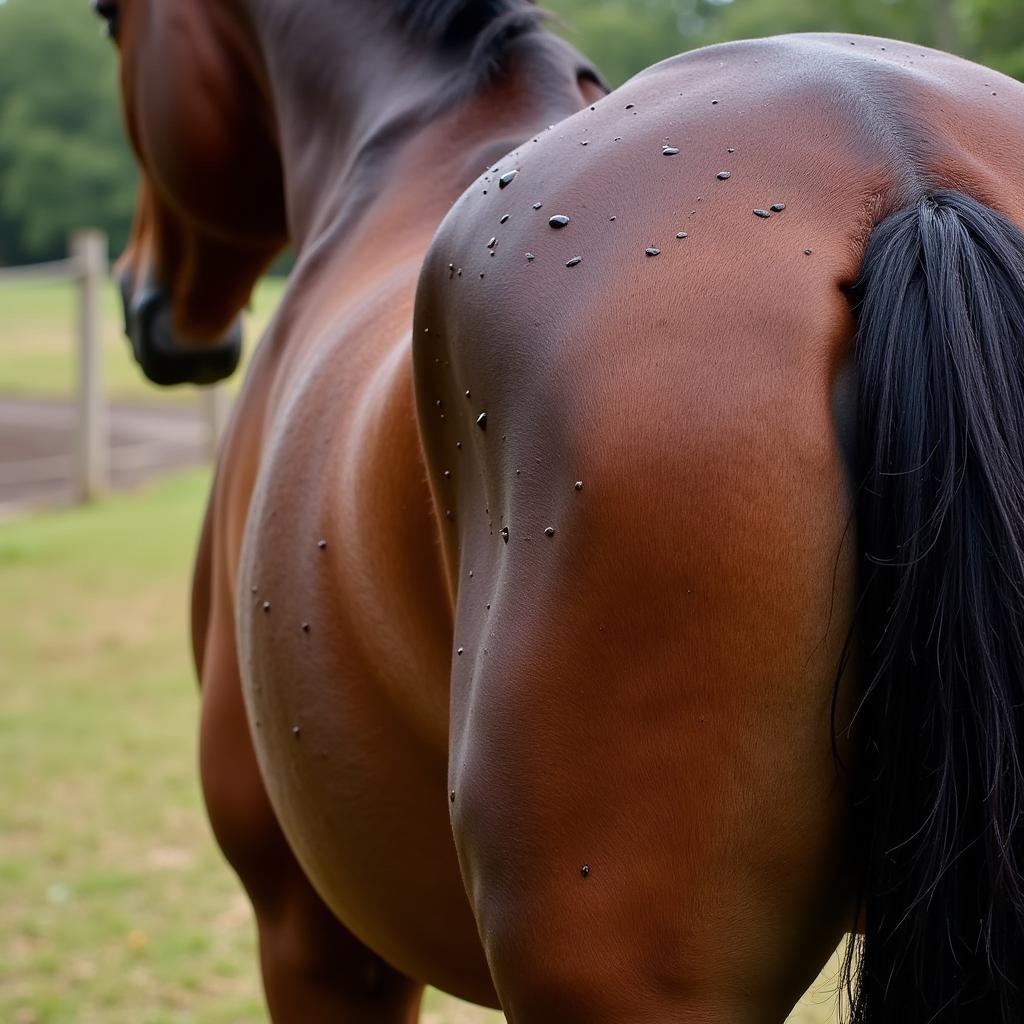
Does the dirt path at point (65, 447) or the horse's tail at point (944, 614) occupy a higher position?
the horse's tail at point (944, 614)

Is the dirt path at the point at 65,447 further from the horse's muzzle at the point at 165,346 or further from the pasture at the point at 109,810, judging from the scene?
the horse's muzzle at the point at 165,346

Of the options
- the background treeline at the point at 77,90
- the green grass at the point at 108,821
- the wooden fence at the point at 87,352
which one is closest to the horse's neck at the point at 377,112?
the green grass at the point at 108,821

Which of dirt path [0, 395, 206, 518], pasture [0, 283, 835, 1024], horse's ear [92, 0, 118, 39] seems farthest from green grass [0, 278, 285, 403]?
horse's ear [92, 0, 118, 39]

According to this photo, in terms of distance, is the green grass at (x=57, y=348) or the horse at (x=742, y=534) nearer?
the horse at (x=742, y=534)

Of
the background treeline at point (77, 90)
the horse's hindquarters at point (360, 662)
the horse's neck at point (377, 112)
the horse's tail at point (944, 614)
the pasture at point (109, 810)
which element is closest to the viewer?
the horse's tail at point (944, 614)

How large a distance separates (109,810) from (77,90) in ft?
143

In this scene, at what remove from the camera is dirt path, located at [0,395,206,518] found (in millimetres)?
10109

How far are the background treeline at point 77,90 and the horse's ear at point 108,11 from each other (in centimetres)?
1958

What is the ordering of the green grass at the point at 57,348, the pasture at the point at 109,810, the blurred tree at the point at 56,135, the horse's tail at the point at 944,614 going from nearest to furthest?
the horse's tail at the point at 944,614
the pasture at the point at 109,810
the green grass at the point at 57,348
the blurred tree at the point at 56,135

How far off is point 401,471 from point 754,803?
19.2 inches

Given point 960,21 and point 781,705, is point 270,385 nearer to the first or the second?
point 781,705

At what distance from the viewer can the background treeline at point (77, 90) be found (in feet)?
98.0

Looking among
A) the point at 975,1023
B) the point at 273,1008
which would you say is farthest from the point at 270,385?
the point at 975,1023

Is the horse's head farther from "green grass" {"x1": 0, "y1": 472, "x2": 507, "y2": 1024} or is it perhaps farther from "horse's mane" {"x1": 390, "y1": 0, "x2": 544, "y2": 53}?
"green grass" {"x1": 0, "y1": 472, "x2": 507, "y2": 1024}
